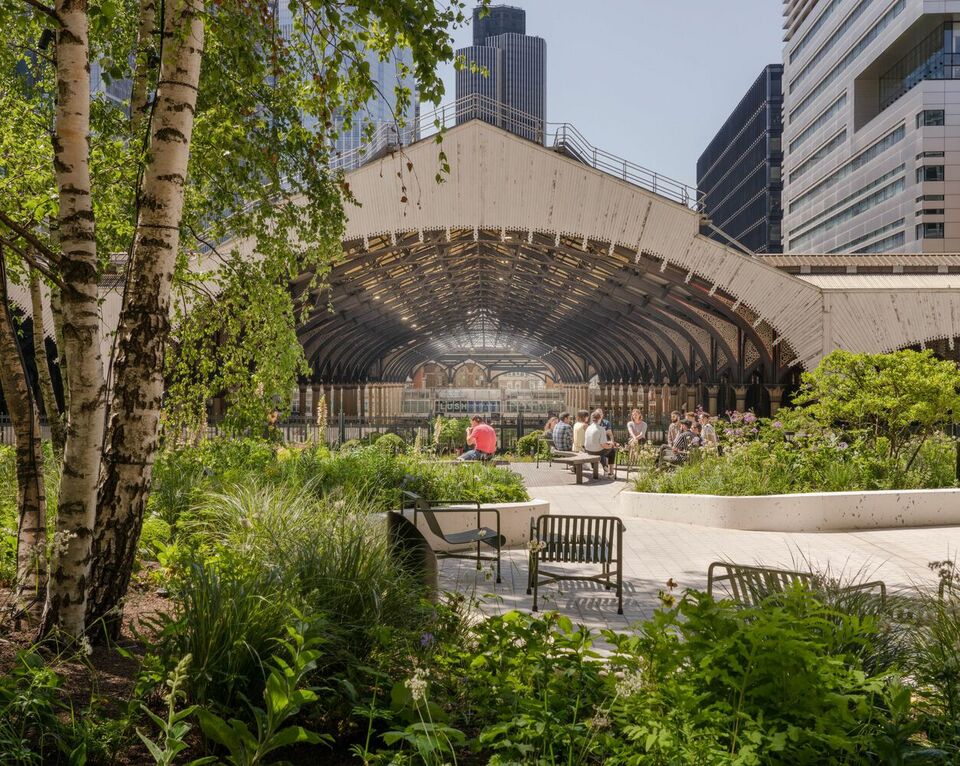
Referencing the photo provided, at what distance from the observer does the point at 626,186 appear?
22.1m

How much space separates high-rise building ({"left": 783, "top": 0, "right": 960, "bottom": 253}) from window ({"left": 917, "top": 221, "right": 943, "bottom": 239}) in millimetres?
76

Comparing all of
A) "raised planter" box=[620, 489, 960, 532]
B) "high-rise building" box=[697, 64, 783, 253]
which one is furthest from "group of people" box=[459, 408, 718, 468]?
"high-rise building" box=[697, 64, 783, 253]

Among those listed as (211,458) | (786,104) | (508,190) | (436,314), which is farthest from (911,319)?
(786,104)

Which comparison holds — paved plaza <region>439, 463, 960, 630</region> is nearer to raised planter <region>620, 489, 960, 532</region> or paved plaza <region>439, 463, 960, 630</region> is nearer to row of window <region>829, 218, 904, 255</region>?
raised planter <region>620, 489, 960, 532</region>

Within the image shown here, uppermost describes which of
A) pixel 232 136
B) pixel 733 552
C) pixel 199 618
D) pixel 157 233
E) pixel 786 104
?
pixel 786 104

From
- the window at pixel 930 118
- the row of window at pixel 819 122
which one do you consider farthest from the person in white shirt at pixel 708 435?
the row of window at pixel 819 122

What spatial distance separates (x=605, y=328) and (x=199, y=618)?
42878 millimetres

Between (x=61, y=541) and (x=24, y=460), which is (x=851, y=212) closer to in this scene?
(x=24, y=460)

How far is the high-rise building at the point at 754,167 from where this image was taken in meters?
102

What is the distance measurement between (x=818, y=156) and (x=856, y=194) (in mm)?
10685

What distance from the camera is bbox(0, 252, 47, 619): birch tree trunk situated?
181 inches

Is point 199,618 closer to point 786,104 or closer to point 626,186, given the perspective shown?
point 626,186

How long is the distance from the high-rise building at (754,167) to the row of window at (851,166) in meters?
9.42

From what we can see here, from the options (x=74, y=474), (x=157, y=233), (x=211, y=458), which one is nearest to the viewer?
(x=74, y=474)
